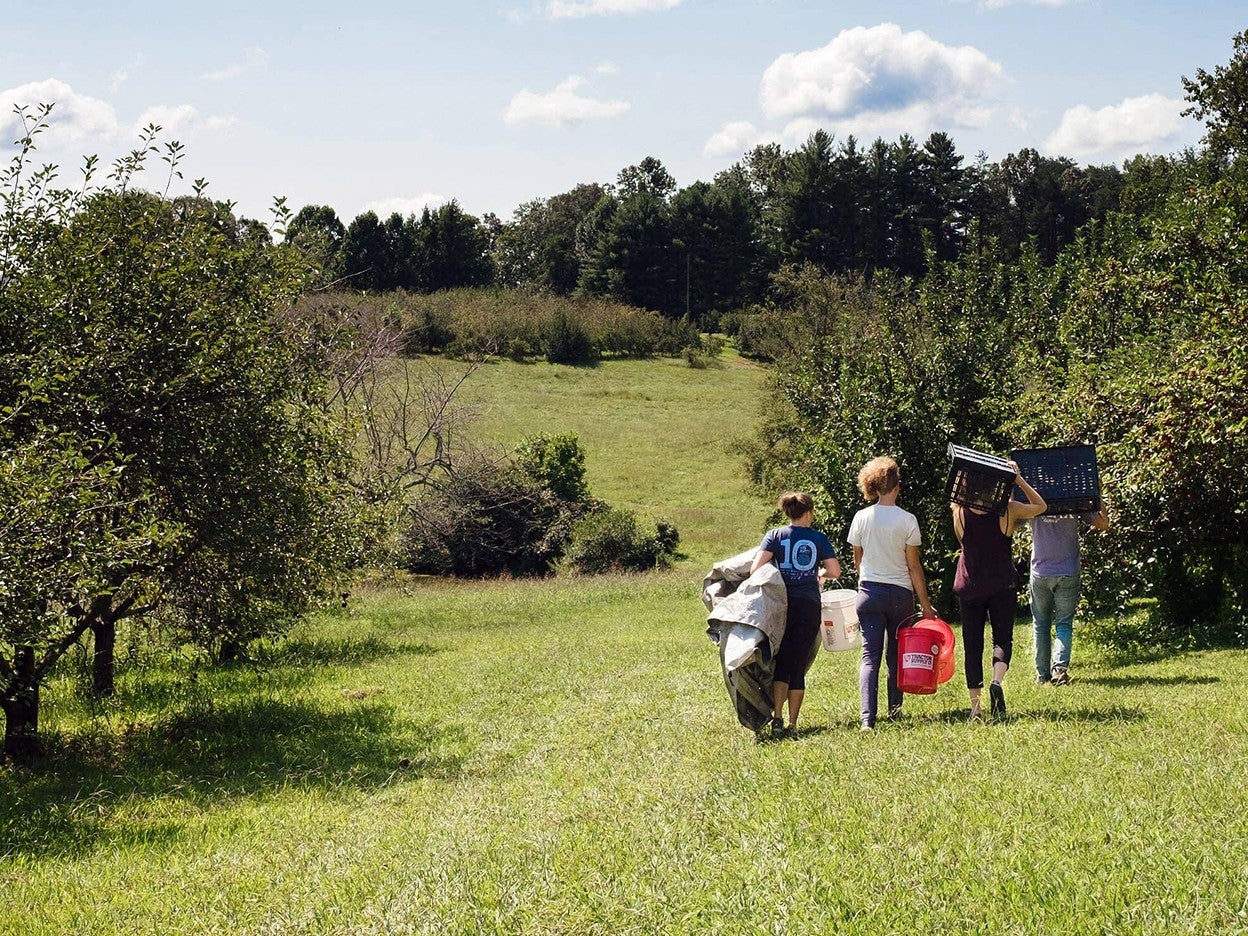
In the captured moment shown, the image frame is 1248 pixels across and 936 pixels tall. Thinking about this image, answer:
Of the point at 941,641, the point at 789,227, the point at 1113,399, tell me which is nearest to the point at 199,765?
the point at 941,641

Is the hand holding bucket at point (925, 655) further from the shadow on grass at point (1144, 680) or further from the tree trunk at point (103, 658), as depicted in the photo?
the tree trunk at point (103, 658)

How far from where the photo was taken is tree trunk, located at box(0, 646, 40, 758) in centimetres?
1158

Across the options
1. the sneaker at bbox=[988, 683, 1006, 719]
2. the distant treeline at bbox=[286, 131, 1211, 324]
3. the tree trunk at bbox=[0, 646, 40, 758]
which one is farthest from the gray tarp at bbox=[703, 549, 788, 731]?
the distant treeline at bbox=[286, 131, 1211, 324]

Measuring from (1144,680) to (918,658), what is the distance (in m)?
3.64

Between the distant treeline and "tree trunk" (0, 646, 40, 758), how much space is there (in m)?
77.3

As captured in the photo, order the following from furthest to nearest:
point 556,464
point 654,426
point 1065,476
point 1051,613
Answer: point 654,426 < point 556,464 < point 1051,613 < point 1065,476

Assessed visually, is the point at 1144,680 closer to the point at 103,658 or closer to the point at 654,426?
the point at 103,658

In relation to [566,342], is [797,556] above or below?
below

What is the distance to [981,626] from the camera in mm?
9438

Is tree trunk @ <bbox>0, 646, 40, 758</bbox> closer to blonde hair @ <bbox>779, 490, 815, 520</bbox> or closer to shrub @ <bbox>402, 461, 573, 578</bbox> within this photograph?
blonde hair @ <bbox>779, 490, 815, 520</bbox>

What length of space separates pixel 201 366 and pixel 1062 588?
896 centimetres

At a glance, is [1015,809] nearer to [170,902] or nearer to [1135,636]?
[170,902]

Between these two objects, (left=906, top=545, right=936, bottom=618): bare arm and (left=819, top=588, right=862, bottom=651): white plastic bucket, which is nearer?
(left=906, top=545, right=936, bottom=618): bare arm

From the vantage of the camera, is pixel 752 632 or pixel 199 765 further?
pixel 199 765
